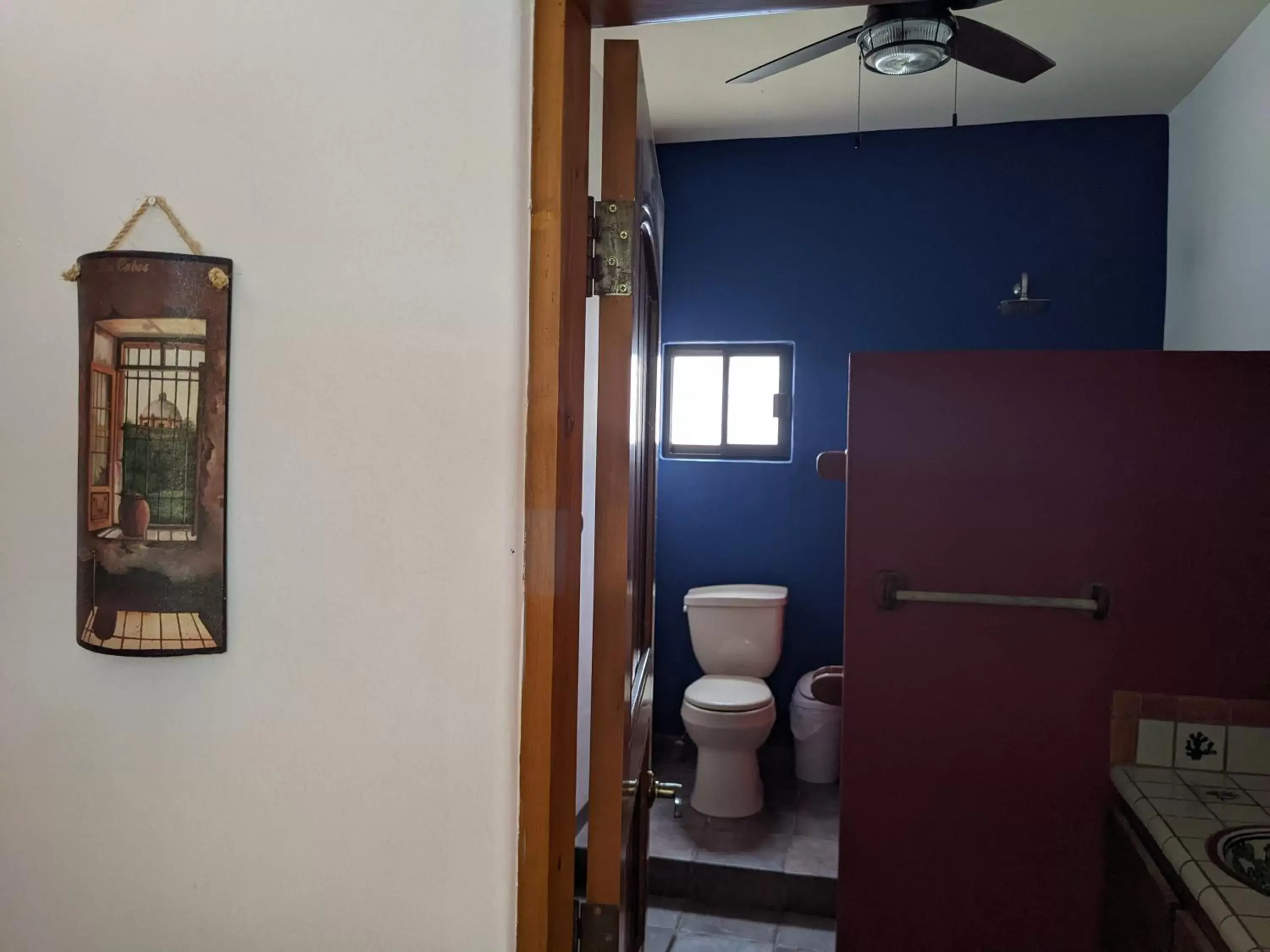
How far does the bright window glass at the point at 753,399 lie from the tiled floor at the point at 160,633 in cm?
303

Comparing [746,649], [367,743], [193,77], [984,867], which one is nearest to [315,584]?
[367,743]

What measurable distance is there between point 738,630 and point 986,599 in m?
1.54

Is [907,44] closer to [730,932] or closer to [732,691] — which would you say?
[732,691]

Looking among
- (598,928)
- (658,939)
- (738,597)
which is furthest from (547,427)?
(738,597)

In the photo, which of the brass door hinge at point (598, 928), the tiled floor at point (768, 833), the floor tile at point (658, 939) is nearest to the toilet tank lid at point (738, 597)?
the tiled floor at point (768, 833)

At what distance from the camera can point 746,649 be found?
3498 mm

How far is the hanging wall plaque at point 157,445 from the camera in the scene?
0.90 meters

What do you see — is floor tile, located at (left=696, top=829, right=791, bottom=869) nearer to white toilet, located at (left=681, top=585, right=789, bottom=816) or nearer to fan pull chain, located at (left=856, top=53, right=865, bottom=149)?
white toilet, located at (left=681, top=585, right=789, bottom=816)

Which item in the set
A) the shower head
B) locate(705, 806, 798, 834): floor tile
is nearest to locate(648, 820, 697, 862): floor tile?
locate(705, 806, 798, 834): floor tile

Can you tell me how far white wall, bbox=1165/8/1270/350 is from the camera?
252cm

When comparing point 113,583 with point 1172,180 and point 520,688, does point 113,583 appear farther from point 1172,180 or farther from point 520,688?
point 1172,180

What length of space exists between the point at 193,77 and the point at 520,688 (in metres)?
0.74

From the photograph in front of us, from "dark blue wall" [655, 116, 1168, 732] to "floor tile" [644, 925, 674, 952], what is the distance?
117 centimetres

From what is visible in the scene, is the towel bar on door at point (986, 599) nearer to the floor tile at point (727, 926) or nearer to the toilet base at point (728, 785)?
the floor tile at point (727, 926)
